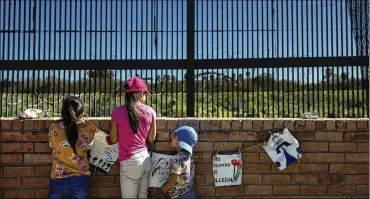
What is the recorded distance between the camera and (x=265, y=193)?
4.31 m

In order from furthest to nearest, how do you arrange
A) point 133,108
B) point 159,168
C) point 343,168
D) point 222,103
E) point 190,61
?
point 222,103 < point 190,61 < point 343,168 < point 159,168 < point 133,108

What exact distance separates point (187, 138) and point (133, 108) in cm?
54

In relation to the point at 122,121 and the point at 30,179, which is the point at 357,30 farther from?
the point at 30,179

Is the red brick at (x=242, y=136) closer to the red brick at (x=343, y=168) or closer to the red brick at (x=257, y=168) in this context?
the red brick at (x=257, y=168)

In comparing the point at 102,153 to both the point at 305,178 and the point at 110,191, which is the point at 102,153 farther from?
the point at 305,178

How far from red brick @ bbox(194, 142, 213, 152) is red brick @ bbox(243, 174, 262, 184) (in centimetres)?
43

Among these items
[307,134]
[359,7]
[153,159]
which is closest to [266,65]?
[307,134]

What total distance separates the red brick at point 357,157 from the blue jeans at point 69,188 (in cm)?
251

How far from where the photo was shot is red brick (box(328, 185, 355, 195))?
14.2ft

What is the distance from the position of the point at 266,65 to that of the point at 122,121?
1921 millimetres

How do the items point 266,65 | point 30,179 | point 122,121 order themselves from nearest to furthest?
point 122,121 < point 30,179 < point 266,65

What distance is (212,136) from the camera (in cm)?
431

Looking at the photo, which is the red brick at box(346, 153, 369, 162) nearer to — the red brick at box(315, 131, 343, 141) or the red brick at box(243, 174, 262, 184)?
the red brick at box(315, 131, 343, 141)

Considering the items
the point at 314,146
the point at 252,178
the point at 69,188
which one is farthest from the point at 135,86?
the point at 314,146
